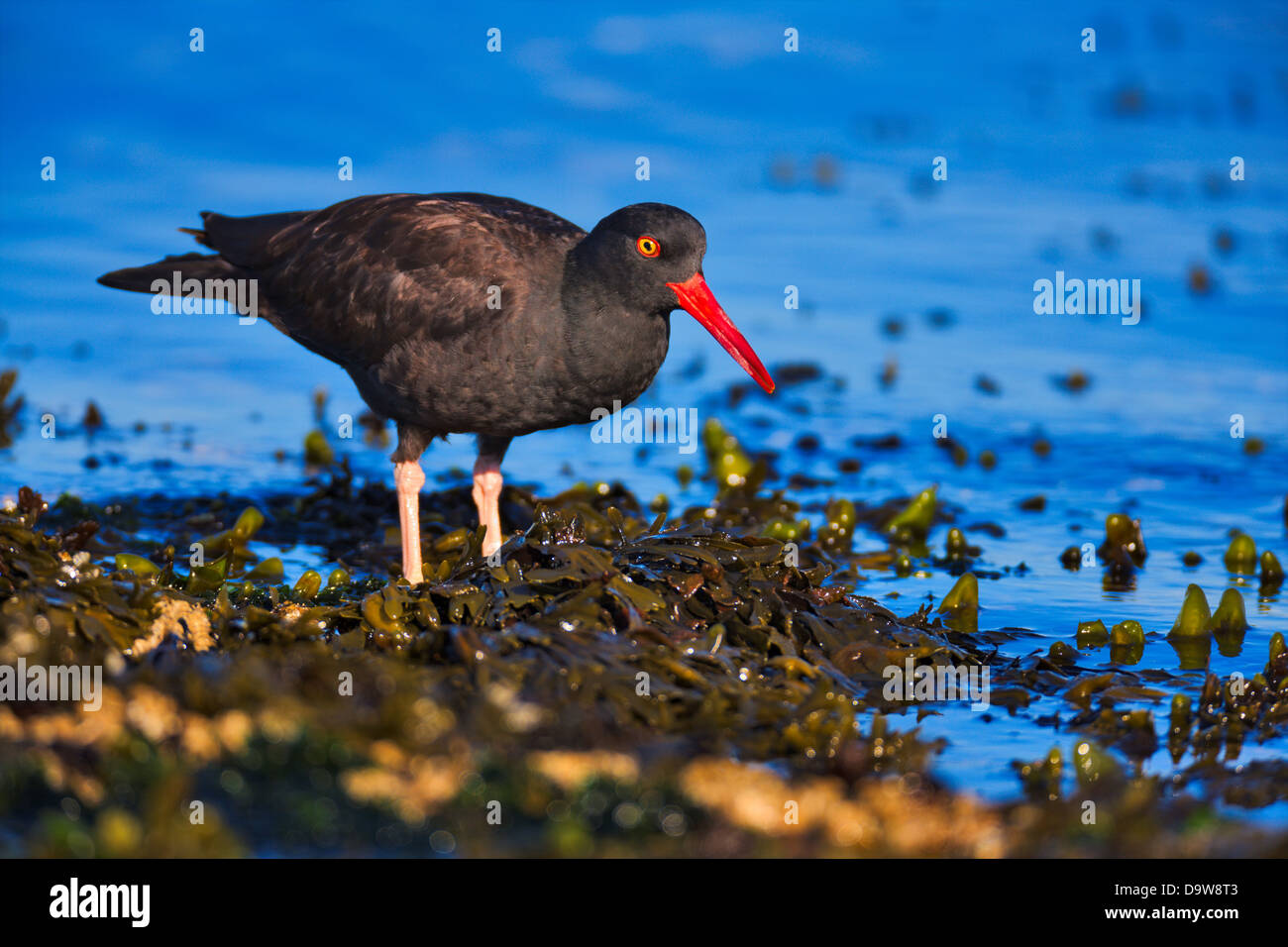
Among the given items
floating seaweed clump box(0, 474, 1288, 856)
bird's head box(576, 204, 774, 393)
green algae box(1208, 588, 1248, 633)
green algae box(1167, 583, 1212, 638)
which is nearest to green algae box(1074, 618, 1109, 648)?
floating seaweed clump box(0, 474, 1288, 856)

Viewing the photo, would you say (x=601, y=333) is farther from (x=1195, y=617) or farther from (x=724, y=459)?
(x=1195, y=617)

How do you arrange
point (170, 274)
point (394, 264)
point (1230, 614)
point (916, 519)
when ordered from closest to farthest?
point (1230, 614) → point (394, 264) → point (170, 274) → point (916, 519)

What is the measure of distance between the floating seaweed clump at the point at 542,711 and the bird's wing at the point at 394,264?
3.36 ft

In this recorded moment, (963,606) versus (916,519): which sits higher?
(916,519)

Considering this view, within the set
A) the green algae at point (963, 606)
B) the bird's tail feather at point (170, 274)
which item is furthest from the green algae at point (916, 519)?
the bird's tail feather at point (170, 274)

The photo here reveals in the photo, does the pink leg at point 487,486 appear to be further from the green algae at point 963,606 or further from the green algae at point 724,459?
the green algae at point 963,606

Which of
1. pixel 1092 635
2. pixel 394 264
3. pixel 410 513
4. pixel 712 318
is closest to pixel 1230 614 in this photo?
pixel 1092 635

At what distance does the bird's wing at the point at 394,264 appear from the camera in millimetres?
6688

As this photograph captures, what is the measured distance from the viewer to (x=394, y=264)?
7.06 m

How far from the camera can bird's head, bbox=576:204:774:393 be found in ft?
21.2

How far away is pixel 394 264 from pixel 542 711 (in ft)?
10.7
